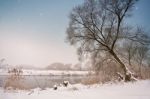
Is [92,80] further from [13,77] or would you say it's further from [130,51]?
[130,51]

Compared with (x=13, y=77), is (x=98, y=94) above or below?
below

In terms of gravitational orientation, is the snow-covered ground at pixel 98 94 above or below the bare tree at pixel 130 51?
below

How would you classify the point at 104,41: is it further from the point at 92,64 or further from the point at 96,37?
the point at 92,64

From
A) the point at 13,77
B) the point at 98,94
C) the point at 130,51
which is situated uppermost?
the point at 130,51

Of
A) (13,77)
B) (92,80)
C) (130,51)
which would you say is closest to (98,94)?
(13,77)

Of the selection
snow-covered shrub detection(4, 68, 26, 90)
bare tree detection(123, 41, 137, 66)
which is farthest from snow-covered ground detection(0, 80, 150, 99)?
bare tree detection(123, 41, 137, 66)

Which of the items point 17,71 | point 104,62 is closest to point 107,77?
point 104,62

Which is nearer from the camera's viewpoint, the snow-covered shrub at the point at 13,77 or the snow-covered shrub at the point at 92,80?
the snow-covered shrub at the point at 13,77

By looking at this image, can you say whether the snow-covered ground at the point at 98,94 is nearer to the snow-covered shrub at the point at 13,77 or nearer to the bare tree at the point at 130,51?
the snow-covered shrub at the point at 13,77

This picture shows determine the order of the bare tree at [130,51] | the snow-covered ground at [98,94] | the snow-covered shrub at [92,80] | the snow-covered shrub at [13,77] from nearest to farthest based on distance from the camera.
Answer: the snow-covered ground at [98,94]
the snow-covered shrub at [13,77]
the snow-covered shrub at [92,80]
the bare tree at [130,51]

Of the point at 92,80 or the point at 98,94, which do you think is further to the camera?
the point at 92,80

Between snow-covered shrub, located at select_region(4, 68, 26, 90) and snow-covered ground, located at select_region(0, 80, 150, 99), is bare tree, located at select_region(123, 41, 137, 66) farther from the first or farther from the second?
snow-covered shrub, located at select_region(4, 68, 26, 90)

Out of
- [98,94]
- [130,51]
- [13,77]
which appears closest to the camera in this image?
[98,94]

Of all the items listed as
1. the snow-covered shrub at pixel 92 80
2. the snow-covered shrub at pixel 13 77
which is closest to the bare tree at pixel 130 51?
the snow-covered shrub at pixel 92 80
